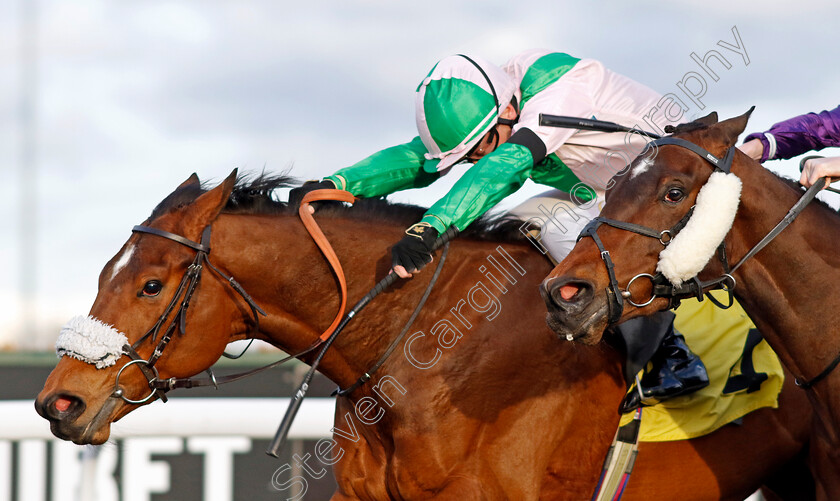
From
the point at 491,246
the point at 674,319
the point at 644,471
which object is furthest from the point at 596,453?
the point at 491,246

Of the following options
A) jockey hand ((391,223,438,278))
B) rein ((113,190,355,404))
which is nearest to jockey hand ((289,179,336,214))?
rein ((113,190,355,404))

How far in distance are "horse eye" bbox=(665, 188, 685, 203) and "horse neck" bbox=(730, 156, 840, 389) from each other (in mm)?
205

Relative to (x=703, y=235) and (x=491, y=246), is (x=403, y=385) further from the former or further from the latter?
(x=703, y=235)

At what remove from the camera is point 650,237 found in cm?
261

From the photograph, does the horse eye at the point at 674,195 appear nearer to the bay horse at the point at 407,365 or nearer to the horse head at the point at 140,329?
the bay horse at the point at 407,365

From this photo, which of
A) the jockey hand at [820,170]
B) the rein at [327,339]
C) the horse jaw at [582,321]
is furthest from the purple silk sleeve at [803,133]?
the rein at [327,339]

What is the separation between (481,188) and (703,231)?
0.99m

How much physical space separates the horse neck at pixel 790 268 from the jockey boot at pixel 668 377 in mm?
575

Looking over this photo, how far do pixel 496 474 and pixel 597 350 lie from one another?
0.63 m

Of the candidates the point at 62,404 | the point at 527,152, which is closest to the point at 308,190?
the point at 527,152

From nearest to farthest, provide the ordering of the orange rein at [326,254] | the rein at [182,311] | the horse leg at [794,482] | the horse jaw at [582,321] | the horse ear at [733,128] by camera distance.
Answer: the horse jaw at [582,321]
the horse ear at [733,128]
the rein at [182,311]
the orange rein at [326,254]
the horse leg at [794,482]

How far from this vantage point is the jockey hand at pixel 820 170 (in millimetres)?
2738

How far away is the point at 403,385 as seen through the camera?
315 centimetres

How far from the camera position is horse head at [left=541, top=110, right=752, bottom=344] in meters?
2.56
